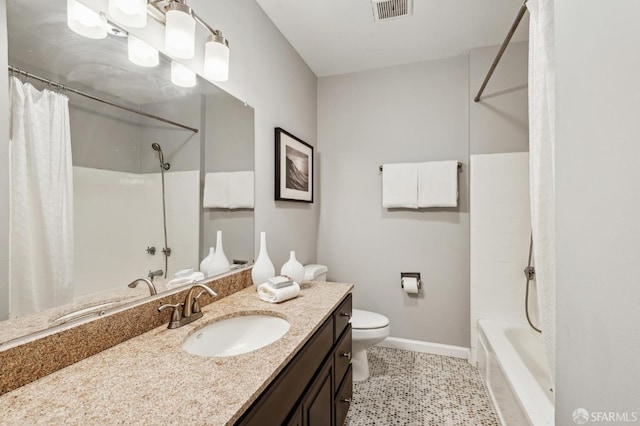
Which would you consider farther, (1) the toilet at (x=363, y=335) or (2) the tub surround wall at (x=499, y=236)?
(2) the tub surround wall at (x=499, y=236)

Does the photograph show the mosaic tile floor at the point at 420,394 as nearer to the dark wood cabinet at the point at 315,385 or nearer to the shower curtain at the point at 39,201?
the dark wood cabinet at the point at 315,385

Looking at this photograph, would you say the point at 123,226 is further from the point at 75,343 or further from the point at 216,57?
the point at 216,57

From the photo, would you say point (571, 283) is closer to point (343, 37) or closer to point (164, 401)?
point (164, 401)

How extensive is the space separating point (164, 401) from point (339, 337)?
941 mm

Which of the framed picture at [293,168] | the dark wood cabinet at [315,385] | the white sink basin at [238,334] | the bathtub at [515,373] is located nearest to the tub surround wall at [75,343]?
the white sink basin at [238,334]

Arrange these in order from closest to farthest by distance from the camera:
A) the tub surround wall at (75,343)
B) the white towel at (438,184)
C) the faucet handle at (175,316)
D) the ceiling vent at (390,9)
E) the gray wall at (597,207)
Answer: the gray wall at (597,207), the tub surround wall at (75,343), the faucet handle at (175,316), the ceiling vent at (390,9), the white towel at (438,184)

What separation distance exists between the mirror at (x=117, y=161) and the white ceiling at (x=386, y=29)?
101 centimetres

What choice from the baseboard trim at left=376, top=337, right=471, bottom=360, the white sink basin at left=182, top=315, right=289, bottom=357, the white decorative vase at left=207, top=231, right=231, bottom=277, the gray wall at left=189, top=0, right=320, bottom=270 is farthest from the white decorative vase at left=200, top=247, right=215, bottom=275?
the baseboard trim at left=376, top=337, right=471, bottom=360

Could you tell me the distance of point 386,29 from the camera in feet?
6.81

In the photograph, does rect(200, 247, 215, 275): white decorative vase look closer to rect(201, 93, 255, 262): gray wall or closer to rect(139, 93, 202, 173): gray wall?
rect(201, 93, 255, 262): gray wall

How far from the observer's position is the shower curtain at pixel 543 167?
102 centimetres

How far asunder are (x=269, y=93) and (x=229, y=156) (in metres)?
0.66

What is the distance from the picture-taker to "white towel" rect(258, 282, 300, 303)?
1.35m

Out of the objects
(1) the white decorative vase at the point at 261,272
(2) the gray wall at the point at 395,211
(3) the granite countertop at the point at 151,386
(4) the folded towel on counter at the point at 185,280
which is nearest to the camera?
(3) the granite countertop at the point at 151,386
